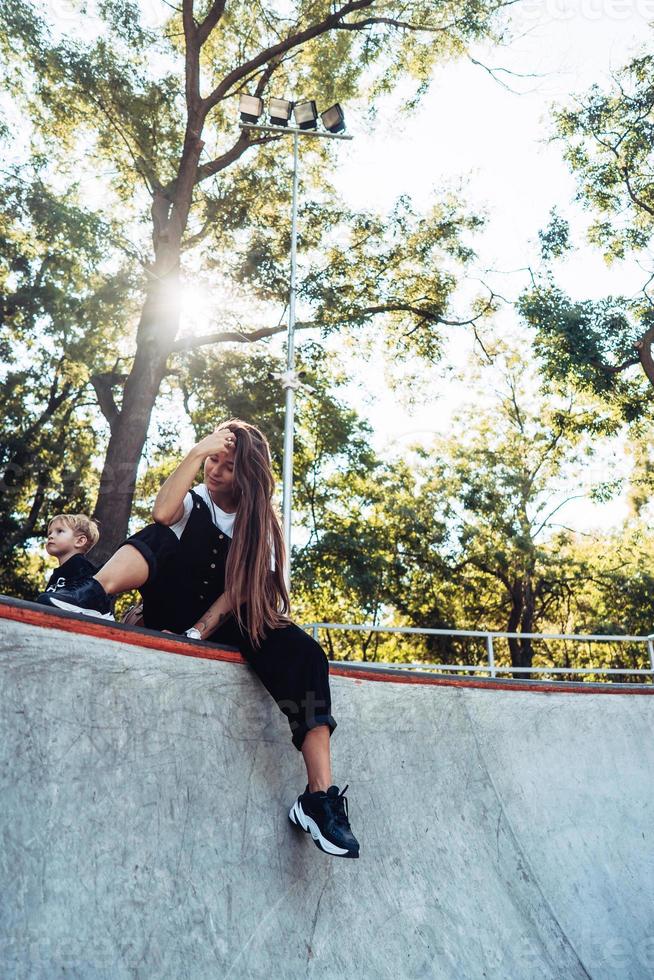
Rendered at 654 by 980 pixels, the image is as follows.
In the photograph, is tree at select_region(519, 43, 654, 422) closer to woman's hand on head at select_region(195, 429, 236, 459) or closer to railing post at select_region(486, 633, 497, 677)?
railing post at select_region(486, 633, 497, 677)

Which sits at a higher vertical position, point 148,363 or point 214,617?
point 148,363

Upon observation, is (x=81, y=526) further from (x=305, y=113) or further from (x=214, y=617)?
(x=305, y=113)

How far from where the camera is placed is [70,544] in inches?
166

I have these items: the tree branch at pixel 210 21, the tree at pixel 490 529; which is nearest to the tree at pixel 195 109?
the tree branch at pixel 210 21

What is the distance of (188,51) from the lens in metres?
15.2

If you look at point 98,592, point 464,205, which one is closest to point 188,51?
point 464,205

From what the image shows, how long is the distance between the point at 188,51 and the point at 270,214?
368cm

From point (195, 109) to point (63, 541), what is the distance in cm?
1364

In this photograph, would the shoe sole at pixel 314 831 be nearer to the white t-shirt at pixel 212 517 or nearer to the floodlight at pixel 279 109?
the white t-shirt at pixel 212 517

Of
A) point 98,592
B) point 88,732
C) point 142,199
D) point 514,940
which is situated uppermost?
point 142,199

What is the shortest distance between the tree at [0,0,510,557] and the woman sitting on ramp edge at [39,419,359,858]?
9.85m

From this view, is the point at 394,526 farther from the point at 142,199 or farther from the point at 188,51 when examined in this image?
the point at 188,51

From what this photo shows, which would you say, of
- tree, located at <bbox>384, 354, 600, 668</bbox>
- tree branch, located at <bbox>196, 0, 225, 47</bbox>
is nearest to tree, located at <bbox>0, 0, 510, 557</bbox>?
tree branch, located at <bbox>196, 0, 225, 47</bbox>

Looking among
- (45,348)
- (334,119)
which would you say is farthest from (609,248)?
(45,348)
